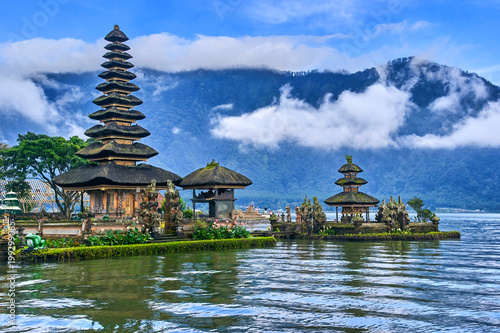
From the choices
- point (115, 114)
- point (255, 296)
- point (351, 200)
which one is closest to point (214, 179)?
point (115, 114)

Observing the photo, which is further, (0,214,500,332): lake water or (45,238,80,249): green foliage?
(45,238,80,249): green foliage

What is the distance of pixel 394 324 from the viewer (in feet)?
39.7

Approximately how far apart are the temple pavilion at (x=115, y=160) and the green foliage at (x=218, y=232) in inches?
415

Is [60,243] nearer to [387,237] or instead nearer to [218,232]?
[218,232]

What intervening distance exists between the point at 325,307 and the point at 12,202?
26154 mm

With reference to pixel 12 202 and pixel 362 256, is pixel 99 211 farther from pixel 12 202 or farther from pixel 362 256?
pixel 362 256

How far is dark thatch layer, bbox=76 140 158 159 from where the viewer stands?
43750 millimetres

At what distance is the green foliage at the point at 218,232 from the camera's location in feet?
111

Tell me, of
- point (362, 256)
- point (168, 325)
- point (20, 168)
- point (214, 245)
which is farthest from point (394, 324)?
point (20, 168)

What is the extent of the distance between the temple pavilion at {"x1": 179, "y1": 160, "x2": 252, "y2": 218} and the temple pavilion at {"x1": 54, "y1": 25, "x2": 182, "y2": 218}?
377 centimetres

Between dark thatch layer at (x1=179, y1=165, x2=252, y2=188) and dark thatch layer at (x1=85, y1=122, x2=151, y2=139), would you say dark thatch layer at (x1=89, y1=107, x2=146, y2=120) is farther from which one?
dark thatch layer at (x1=179, y1=165, x2=252, y2=188)

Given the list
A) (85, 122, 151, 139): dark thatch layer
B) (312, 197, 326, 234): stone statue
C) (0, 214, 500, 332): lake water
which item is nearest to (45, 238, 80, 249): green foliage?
(0, 214, 500, 332): lake water

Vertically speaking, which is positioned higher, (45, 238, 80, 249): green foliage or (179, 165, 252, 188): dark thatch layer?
(179, 165, 252, 188): dark thatch layer

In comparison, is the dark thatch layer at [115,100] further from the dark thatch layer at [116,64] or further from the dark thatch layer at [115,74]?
the dark thatch layer at [116,64]
